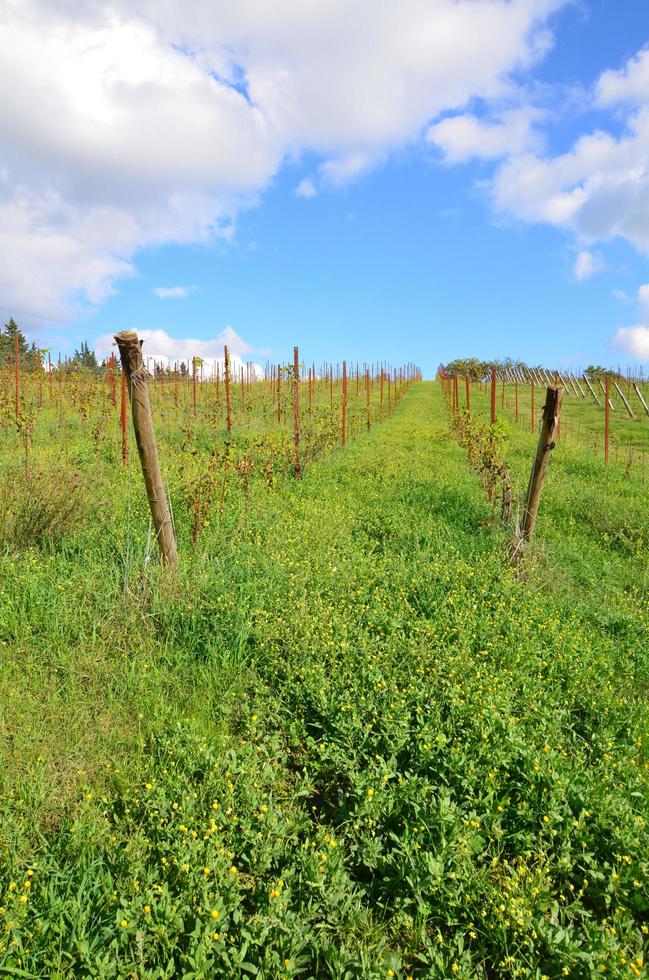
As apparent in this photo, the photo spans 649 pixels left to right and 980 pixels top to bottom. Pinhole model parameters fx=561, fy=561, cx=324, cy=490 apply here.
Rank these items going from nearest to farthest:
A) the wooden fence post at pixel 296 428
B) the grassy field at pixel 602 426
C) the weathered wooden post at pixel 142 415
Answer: the weathered wooden post at pixel 142 415
the wooden fence post at pixel 296 428
the grassy field at pixel 602 426

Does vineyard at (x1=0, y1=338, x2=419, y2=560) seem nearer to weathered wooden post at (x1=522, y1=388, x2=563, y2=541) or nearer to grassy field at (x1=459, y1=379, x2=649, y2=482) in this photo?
weathered wooden post at (x1=522, y1=388, x2=563, y2=541)

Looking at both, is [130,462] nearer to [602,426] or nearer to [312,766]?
[312,766]

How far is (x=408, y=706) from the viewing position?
3314 millimetres

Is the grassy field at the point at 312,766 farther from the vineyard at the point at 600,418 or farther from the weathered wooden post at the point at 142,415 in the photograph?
the vineyard at the point at 600,418

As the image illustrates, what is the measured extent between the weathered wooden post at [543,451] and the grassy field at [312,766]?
82 centimetres

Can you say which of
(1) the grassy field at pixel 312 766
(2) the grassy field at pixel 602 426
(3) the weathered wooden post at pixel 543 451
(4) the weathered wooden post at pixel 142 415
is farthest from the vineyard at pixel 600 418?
(4) the weathered wooden post at pixel 142 415

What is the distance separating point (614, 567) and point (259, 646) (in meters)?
4.55

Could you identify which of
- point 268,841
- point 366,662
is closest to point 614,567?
point 366,662

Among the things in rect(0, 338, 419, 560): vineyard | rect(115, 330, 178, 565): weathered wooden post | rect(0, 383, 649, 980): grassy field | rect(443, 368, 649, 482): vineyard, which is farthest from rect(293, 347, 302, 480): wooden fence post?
rect(115, 330, 178, 565): weathered wooden post

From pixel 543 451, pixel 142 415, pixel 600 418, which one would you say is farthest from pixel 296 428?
pixel 600 418

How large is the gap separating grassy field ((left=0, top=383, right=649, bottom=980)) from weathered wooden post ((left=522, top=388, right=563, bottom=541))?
82 cm

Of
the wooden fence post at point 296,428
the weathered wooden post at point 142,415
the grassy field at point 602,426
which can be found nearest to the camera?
the weathered wooden post at point 142,415

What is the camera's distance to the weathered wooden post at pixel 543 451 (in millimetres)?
5941

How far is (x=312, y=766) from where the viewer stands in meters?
2.95
